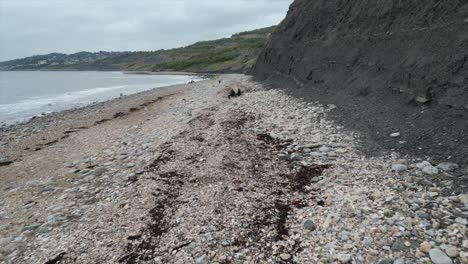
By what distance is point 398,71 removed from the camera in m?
14.0

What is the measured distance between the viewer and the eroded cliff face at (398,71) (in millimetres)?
10133

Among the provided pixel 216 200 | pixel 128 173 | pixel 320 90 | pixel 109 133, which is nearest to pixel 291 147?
pixel 216 200

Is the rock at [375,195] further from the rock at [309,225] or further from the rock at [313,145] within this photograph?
the rock at [313,145]

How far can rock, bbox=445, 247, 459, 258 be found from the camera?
17.2ft

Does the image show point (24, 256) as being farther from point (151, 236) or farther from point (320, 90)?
point (320, 90)

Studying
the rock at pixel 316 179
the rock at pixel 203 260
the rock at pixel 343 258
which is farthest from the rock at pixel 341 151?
the rock at pixel 203 260

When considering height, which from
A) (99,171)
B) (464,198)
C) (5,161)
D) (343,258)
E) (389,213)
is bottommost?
(5,161)

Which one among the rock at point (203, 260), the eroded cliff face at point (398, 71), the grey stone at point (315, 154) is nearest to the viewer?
the rock at point (203, 260)

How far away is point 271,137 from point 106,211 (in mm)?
7142

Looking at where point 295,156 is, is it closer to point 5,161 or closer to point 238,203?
point 238,203

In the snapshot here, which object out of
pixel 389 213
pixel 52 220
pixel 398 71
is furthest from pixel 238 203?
pixel 398 71

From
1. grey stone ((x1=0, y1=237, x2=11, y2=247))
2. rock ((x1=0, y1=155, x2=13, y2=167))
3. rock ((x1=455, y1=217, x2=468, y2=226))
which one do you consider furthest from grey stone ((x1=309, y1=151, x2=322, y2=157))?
rock ((x1=0, y1=155, x2=13, y2=167))

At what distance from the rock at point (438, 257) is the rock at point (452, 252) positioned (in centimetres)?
8

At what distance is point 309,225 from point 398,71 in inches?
400
